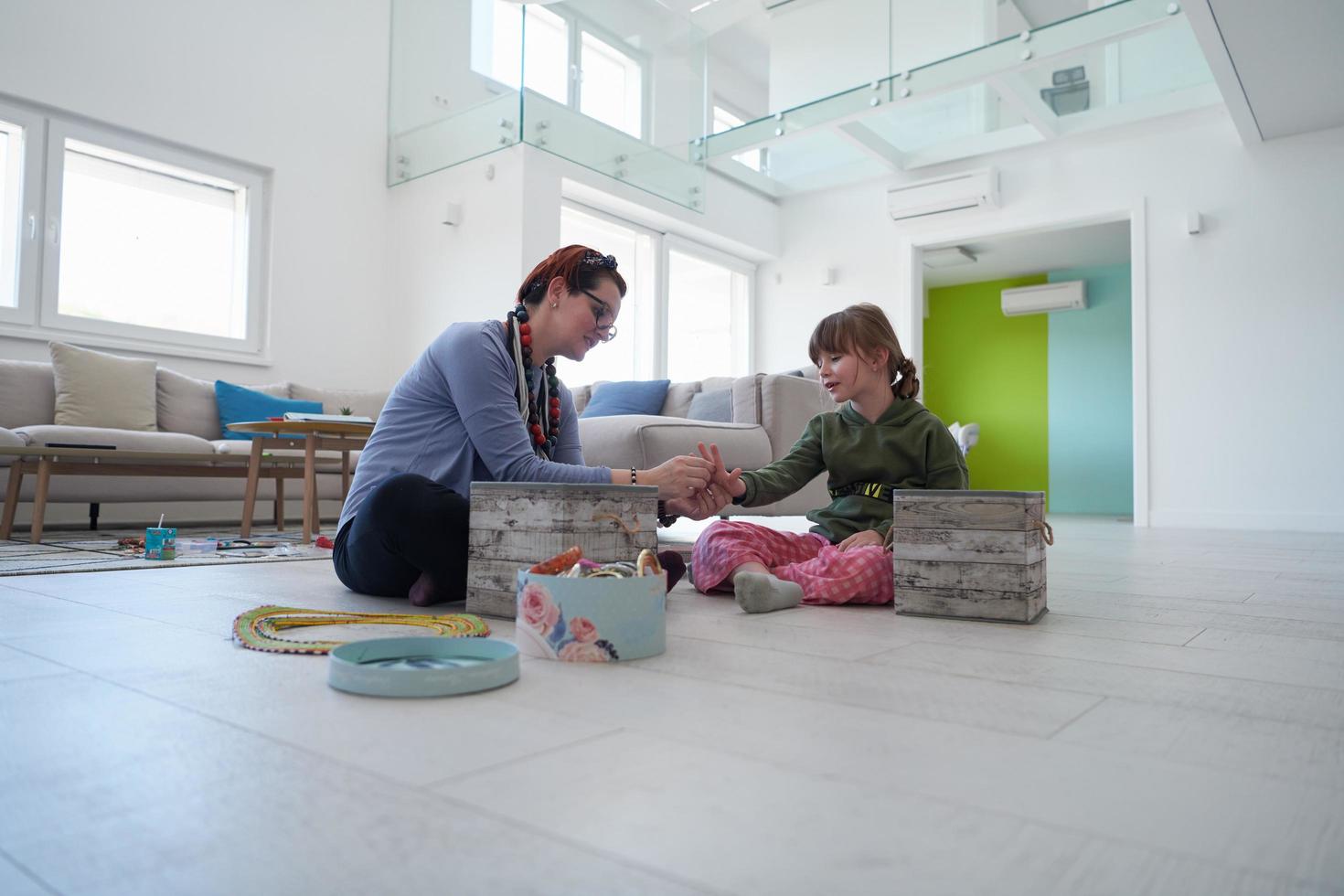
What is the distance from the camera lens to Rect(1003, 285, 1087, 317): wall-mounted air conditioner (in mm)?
8055

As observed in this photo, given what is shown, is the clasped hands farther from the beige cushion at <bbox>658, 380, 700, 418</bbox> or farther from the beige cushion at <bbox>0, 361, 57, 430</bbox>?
the beige cushion at <bbox>0, 361, 57, 430</bbox>

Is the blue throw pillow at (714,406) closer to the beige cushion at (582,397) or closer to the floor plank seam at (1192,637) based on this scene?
the beige cushion at (582,397)

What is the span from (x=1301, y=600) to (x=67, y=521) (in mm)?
4838

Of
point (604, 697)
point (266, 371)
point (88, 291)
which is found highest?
point (88, 291)

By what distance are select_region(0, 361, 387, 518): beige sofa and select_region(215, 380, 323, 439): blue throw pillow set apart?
0.30 ft

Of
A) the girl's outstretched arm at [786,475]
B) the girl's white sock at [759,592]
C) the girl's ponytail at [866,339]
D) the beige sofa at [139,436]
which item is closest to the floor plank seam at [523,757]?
the girl's white sock at [759,592]

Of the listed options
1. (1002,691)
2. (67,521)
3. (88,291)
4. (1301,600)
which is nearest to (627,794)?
(1002,691)

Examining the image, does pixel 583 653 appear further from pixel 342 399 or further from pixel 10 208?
pixel 10 208

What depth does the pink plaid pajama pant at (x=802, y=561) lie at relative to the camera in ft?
5.87

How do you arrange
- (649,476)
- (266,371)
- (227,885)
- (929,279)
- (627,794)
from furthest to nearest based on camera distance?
(929,279), (266,371), (649,476), (627,794), (227,885)

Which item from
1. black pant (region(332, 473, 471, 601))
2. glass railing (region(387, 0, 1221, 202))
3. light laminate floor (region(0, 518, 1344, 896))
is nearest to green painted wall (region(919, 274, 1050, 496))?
glass railing (region(387, 0, 1221, 202))

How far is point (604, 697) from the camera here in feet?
3.27

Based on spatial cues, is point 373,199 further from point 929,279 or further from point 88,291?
point 929,279

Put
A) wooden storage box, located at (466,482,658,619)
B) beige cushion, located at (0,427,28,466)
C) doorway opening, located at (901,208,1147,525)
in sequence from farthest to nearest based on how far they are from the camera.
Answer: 1. doorway opening, located at (901,208,1147,525)
2. beige cushion, located at (0,427,28,466)
3. wooden storage box, located at (466,482,658,619)
